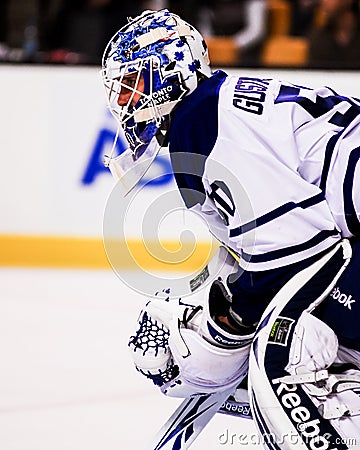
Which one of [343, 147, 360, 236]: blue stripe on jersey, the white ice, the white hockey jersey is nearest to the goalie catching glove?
the white hockey jersey

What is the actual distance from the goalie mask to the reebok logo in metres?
0.42

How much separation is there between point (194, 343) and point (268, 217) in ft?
0.97

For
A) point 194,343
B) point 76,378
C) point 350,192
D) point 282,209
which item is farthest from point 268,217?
point 76,378

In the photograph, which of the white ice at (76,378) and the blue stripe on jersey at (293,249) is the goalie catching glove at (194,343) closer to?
the blue stripe on jersey at (293,249)

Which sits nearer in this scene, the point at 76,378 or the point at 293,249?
the point at 293,249

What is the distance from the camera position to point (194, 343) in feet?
5.88

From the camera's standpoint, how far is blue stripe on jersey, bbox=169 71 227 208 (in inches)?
66.6

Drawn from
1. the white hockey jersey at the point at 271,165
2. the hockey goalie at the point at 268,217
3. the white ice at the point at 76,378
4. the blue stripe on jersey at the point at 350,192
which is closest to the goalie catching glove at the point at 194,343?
the hockey goalie at the point at 268,217

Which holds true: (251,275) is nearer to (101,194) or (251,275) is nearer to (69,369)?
(69,369)

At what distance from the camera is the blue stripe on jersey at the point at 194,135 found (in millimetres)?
1690

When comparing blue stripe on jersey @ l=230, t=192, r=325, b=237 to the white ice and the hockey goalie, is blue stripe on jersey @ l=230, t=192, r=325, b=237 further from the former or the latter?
the white ice

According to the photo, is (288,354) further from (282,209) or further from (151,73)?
(151,73)

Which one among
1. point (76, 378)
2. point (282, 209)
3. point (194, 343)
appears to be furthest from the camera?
point (76, 378)

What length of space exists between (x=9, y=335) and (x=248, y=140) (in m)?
1.78
